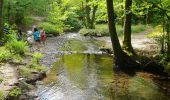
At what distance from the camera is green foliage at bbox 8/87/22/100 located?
39.3 ft

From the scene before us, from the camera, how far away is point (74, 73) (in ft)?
59.1

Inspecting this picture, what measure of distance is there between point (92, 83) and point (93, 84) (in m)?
0.21

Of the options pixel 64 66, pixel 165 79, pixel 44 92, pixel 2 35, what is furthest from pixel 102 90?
pixel 2 35

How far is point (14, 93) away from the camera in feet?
40.5

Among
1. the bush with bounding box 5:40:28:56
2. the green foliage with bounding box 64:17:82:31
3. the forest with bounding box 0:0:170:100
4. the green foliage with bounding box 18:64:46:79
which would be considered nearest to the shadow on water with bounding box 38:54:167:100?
the forest with bounding box 0:0:170:100

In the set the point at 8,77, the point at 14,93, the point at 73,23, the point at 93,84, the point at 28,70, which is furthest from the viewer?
the point at 73,23

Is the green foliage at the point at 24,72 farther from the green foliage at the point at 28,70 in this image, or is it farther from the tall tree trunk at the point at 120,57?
the tall tree trunk at the point at 120,57

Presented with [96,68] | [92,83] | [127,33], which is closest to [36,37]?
[96,68]

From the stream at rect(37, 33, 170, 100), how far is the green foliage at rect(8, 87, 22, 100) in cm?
97

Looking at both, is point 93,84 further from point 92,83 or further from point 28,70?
point 28,70

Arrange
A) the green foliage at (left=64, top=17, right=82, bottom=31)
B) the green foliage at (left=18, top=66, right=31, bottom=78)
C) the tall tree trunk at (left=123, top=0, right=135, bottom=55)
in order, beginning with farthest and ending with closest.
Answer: the green foliage at (left=64, top=17, right=82, bottom=31), the tall tree trunk at (left=123, top=0, right=135, bottom=55), the green foliage at (left=18, top=66, right=31, bottom=78)

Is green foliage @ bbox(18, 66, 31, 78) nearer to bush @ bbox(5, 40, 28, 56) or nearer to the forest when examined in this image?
the forest

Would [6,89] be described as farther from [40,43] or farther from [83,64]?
[40,43]

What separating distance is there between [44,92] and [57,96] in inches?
29.2
